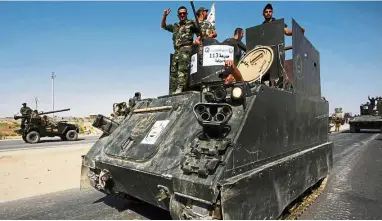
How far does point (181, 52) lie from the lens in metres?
5.87

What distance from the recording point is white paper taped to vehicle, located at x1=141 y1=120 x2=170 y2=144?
371cm

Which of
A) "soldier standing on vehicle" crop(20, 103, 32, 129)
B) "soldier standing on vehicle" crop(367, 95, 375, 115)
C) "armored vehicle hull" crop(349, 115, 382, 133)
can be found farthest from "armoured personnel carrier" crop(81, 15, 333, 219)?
"soldier standing on vehicle" crop(367, 95, 375, 115)

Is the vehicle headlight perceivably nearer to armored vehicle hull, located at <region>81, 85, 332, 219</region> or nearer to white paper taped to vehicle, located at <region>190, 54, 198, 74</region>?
armored vehicle hull, located at <region>81, 85, 332, 219</region>

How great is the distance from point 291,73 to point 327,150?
214 cm

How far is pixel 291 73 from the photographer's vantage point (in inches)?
178

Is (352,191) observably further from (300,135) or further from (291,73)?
(291,73)

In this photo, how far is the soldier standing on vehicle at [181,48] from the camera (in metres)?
5.71

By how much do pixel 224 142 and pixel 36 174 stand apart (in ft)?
22.5

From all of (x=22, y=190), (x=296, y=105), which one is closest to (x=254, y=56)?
(x=296, y=105)

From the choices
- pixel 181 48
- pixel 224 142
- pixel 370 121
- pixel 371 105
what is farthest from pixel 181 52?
pixel 371 105

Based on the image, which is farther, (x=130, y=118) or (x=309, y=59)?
(x=309, y=59)

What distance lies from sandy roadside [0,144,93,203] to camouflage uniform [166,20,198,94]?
130 inches

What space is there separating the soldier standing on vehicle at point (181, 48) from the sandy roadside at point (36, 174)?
3304mm

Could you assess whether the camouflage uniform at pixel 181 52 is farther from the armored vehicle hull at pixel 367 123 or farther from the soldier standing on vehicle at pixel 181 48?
the armored vehicle hull at pixel 367 123
